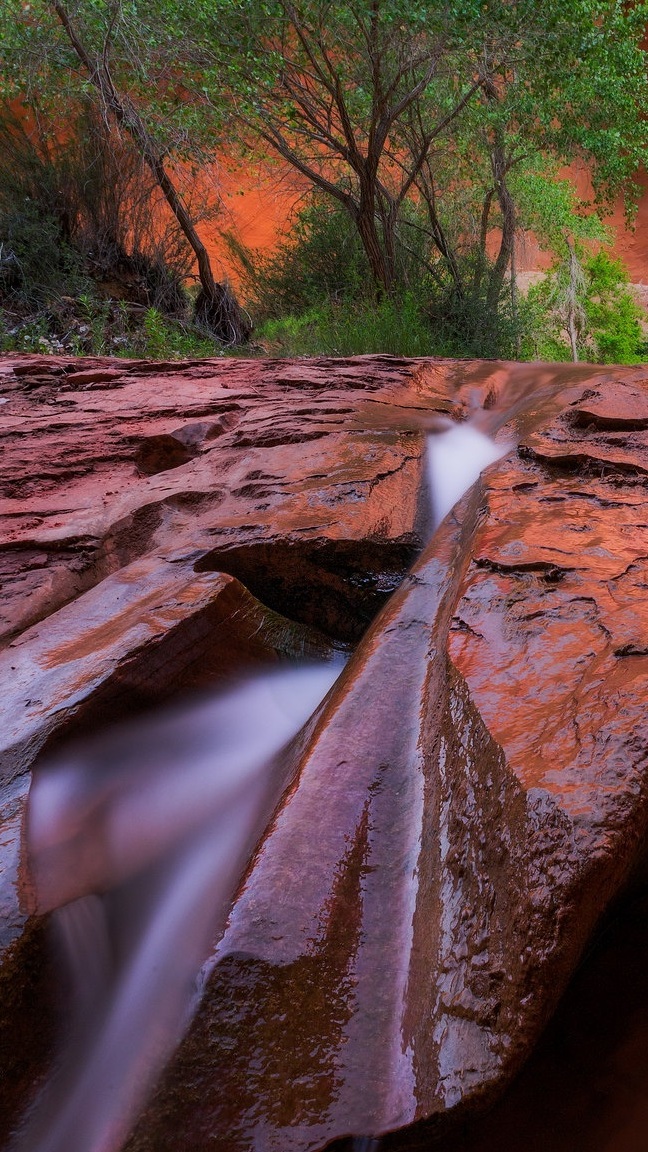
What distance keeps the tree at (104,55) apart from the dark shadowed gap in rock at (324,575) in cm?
708

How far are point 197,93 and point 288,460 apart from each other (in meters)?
7.15

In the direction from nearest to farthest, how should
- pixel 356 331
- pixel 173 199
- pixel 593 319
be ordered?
pixel 356 331
pixel 173 199
pixel 593 319

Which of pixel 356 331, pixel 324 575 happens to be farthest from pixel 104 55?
pixel 324 575

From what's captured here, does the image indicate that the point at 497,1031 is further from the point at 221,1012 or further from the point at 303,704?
the point at 303,704

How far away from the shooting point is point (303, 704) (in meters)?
2.15

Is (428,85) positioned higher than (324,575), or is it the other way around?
(428,85)

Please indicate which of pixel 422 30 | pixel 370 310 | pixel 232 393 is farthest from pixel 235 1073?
pixel 422 30

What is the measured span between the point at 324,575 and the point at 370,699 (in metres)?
0.81

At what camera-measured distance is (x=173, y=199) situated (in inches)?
358

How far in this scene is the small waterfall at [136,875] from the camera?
1201 millimetres

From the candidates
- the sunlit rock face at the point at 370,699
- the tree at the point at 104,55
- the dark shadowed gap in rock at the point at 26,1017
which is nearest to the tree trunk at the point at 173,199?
the tree at the point at 104,55

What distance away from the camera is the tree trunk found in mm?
7633

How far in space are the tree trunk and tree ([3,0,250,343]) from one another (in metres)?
0.01

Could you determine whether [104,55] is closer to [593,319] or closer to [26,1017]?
[593,319]
